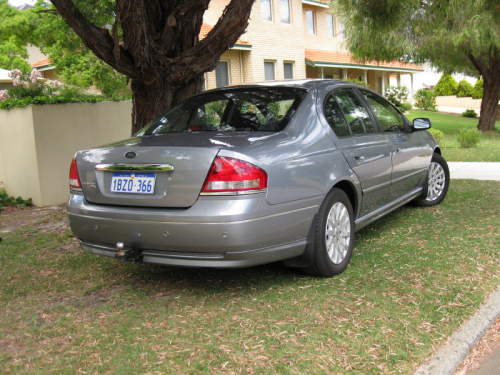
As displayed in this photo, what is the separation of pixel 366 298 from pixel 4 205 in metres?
6.67

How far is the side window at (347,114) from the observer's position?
4836 millimetres

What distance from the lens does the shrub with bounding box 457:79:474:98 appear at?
46400mm

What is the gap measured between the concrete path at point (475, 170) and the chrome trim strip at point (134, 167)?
6.75 meters

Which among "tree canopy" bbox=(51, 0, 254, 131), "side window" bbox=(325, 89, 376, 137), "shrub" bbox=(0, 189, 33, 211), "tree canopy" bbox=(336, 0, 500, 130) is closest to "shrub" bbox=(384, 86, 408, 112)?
"tree canopy" bbox=(336, 0, 500, 130)

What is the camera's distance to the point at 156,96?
6844 mm

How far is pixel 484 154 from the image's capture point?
12695 millimetres

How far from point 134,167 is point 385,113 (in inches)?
121

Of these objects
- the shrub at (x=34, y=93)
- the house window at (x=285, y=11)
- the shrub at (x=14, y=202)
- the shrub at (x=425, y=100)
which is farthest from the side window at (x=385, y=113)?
the shrub at (x=425, y=100)

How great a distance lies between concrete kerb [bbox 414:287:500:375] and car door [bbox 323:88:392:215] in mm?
1455

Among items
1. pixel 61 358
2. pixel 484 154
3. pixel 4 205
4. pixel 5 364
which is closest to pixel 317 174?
pixel 61 358

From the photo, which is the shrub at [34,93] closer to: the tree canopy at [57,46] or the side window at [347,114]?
the tree canopy at [57,46]

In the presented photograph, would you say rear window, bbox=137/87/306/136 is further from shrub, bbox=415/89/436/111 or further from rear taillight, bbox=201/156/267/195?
shrub, bbox=415/89/436/111

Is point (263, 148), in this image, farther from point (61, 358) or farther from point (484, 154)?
point (484, 154)

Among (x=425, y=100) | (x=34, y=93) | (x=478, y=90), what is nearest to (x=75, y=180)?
(x=34, y=93)
